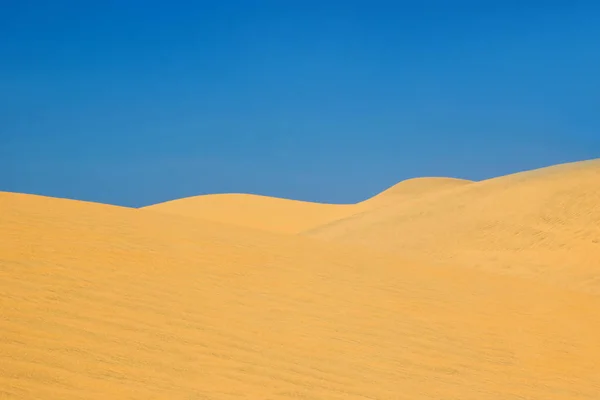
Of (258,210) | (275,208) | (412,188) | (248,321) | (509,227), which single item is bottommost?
(248,321)

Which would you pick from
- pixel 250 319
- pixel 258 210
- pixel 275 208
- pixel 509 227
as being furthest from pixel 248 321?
pixel 275 208

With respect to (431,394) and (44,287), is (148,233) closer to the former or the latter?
(44,287)

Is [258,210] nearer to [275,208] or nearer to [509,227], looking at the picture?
[275,208]

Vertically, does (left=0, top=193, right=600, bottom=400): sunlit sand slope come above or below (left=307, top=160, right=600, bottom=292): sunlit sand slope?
below

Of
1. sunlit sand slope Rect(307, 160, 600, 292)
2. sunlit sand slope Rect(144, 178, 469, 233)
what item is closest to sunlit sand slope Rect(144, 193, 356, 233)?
sunlit sand slope Rect(144, 178, 469, 233)

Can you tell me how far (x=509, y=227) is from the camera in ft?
90.1

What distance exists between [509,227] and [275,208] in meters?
36.7

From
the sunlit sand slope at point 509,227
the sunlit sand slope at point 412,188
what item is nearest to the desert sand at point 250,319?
the sunlit sand slope at point 509,227

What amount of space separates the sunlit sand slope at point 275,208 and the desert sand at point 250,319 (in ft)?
129

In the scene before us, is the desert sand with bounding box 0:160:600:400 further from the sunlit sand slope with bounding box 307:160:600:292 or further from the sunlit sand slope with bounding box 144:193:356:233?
the sunlit sand slope with bounding box 144:193:356:233

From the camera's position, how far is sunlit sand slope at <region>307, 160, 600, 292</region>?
2362 centimetres

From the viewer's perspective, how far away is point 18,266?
823 centimetres

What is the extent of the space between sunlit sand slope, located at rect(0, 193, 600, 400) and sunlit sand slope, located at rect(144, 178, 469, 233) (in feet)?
131

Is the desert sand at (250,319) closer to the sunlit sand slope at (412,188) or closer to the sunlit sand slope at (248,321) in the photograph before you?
the sunlit sand slope at (248,321)
